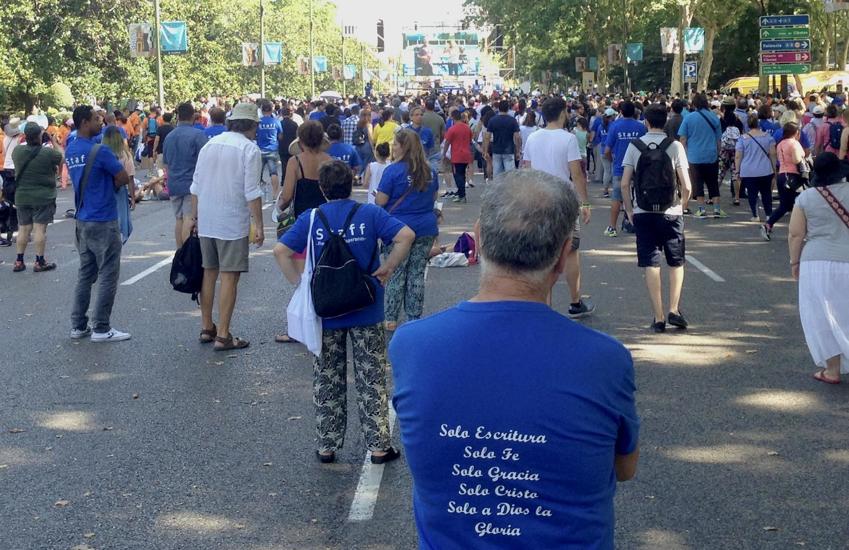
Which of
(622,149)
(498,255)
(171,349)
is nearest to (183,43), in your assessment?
(622,149)

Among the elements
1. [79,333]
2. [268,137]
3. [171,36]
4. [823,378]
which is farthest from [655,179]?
[171,36]

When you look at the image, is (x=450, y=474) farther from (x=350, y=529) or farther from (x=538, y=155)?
(x=538, y=155)

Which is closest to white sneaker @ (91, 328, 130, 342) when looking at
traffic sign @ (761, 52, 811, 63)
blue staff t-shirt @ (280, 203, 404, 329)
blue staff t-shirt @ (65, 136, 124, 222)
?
blue staff t-shirt @ (65, 136, 124, 222)

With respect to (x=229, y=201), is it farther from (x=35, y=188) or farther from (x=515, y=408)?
(x=515, y=408)

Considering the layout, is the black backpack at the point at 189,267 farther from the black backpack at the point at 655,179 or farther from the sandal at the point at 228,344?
the black backpack at the point at 655,179

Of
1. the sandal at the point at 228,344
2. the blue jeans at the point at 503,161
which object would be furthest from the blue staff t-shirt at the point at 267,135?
the sandal at the point at 228,344

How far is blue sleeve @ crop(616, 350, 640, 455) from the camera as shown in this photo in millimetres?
2664

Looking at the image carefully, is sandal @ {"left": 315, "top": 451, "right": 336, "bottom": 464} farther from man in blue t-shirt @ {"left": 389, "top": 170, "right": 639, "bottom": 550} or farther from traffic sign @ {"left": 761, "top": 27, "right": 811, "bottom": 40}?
traffic sign @ {"left": 761, "top": 27, "right": 811, "bottom": 40}

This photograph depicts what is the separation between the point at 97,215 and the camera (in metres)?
9.91

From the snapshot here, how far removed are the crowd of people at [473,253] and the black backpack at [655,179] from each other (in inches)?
0.6

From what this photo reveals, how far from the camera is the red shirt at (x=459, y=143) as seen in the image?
2119 cm

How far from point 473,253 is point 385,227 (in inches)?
301

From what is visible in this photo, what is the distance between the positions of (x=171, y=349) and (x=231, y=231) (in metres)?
1.12

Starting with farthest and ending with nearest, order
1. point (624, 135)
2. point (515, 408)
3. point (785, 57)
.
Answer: point (785, 57) < point (624, 135) < point (515, 408)
